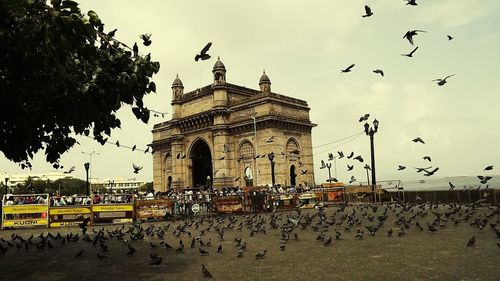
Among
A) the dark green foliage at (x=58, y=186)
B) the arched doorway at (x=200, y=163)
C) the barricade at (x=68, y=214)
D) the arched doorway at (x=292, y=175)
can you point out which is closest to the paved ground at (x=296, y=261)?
the barricade at (x=68, y=214)

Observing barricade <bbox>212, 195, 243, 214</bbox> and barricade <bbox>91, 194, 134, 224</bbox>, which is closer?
barricade <bbox>91, 194, 134, 224</bbox>

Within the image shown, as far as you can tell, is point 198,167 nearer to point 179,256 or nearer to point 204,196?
point 204,196

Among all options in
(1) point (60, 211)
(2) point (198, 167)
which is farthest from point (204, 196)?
(2) point (198, 167)

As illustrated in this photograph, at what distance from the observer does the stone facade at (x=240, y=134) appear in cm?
4534

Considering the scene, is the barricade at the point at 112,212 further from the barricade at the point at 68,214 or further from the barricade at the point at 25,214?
the barricade at the point at 25,214

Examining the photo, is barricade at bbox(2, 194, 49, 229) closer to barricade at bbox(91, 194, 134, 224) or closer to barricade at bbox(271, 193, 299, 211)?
barricade at bbox(91, 194, 134, 224)

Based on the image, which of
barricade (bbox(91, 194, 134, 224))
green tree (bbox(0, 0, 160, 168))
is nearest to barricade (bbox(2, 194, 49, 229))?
barricade (bbox(91, 194, 134, 224))

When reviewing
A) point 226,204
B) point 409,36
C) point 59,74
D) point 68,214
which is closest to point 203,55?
point 59,74

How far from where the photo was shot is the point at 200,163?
188 ft

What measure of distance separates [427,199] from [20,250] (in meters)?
27.9

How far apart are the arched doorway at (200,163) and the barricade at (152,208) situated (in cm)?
3071

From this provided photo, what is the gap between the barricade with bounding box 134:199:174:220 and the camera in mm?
22516

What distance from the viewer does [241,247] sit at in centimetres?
971

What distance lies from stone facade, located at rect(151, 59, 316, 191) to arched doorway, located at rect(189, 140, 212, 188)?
0.48 ft
